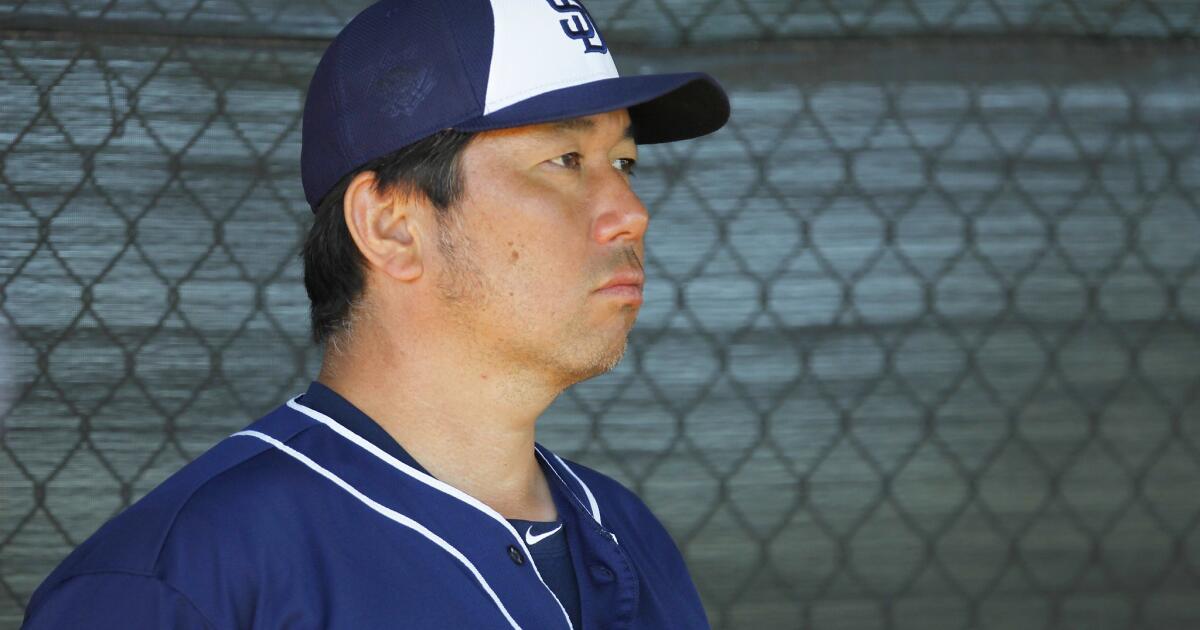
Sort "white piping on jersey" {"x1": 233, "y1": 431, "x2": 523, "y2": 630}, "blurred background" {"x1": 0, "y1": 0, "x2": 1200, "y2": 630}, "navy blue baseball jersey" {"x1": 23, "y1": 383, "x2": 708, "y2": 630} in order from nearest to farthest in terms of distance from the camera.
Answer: "navy blue baseball jersey" {"x1": 23, "y1": 383, "x2": 708, "y2": 630}
"white piping on jersey" {"x1": 233, "y1": 431, "x2": 523, "y2": 630}
"blurred background" {"x1": 0, "y1": 0, "x2": 1200, "y2": 630}

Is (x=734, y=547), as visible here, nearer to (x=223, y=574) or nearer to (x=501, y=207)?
(x=501, y=207)

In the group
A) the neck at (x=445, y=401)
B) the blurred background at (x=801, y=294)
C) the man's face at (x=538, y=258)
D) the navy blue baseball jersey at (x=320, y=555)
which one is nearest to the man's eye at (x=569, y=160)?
the man's face at (x=538, y=258)

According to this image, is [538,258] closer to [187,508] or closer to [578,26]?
[578,26]

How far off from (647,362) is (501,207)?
3.58ft

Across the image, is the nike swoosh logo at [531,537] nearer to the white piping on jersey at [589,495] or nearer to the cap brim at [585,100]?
the white piping on jersey at [589,495]

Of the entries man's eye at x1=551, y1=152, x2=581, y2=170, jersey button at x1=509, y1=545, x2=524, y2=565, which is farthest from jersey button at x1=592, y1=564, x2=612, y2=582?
man's eye at x1=551, y1=152, x2=581, y2=170

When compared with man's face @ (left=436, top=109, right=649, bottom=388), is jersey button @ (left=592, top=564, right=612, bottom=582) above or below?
below

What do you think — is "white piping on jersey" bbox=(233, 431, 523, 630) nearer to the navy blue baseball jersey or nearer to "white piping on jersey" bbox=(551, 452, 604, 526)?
the navy blue baseball jersey

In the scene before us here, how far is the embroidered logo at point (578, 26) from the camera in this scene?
1.42 metres

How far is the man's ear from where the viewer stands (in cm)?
139

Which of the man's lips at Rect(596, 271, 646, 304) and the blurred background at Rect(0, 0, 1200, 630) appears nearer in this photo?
the man's lips at Rect(596, 271, 646, 304)

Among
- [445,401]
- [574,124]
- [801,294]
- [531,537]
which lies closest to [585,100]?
[574,124]

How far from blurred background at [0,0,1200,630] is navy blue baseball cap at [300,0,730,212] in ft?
3.44

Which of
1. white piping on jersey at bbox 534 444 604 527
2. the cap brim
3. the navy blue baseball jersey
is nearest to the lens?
the navy blue baseball jersey
